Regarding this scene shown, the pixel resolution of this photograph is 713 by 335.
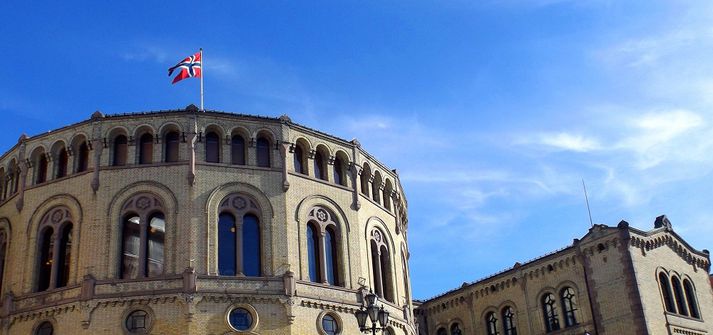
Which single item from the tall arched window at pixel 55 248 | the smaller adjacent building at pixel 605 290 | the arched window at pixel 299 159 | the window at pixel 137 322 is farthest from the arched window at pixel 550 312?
the tall arched window at pixel 55 248

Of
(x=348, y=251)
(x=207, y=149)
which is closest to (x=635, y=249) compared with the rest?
(x=348, y=251)

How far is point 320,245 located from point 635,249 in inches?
826

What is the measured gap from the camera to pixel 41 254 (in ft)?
130

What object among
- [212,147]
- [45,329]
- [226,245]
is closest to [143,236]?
[226,245]

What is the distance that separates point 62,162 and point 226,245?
9475 mm

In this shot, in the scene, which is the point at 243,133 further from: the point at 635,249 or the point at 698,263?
the point at 698,263

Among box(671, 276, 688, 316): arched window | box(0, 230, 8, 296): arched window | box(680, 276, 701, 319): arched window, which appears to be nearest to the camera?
box(0, 230, 8, 296): arched window

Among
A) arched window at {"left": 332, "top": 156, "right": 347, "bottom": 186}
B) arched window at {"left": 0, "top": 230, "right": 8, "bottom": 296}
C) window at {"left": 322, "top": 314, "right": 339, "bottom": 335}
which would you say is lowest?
window at {"left": 322, "top": 314, "right": 339, "bottom": 335}

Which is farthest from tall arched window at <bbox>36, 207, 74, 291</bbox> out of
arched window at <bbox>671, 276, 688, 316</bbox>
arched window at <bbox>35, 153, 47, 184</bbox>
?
arched window at <bbox>671, 276, 688, 316</bbox>

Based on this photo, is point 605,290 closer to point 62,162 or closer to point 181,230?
point 181,230

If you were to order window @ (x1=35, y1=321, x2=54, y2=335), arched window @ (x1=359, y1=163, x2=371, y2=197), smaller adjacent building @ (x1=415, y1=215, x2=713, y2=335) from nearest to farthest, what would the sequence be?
1. window @ (x1=35, y1=321, x2=54, y2=335)
2. arched window @ (x1=359, y1=163, x2=371, y2=197)
3. smaller adjacent building @ (x1=415, y1=215, x2=713, y2=335)

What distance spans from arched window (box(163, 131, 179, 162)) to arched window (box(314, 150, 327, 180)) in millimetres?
7022

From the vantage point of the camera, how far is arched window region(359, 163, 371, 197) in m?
44.8

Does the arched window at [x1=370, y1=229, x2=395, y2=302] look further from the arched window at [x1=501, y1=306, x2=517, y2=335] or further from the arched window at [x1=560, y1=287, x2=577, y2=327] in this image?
the arched window at [x1=501, y1=306, x2=517, y2=335]
